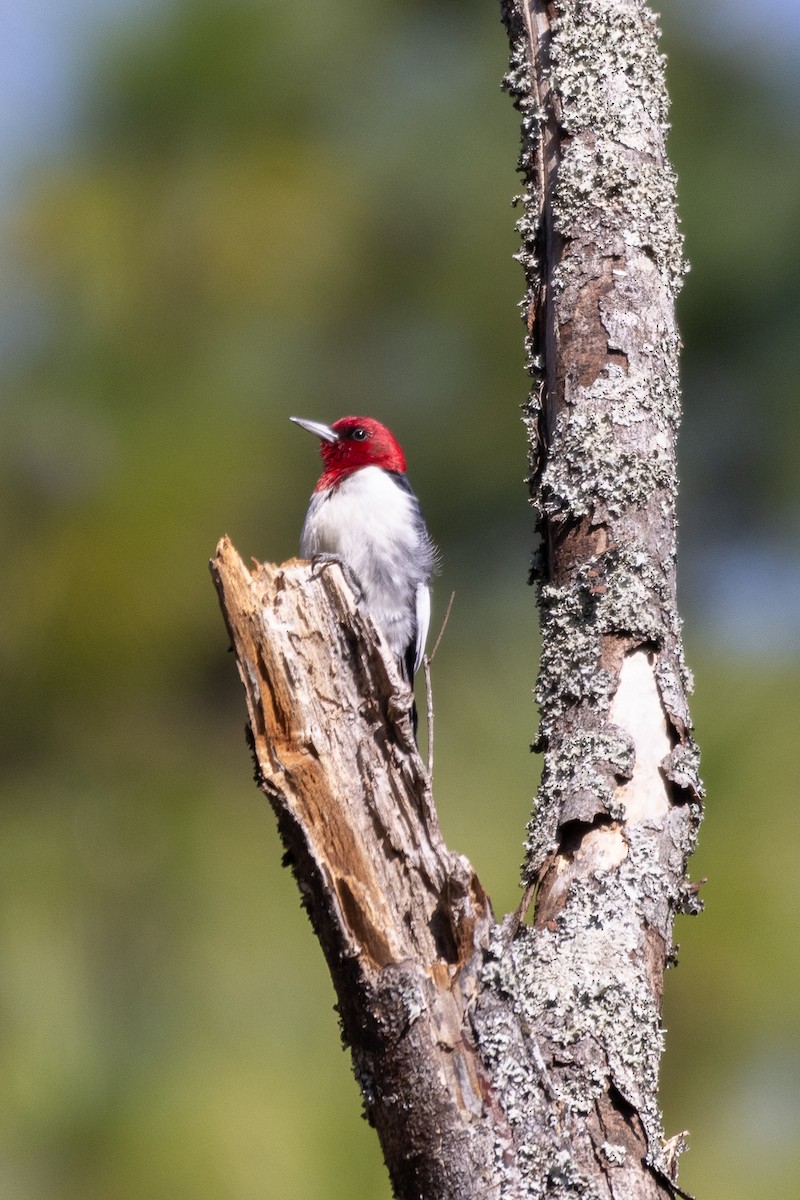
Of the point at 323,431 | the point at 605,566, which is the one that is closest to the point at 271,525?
the point at 323,431

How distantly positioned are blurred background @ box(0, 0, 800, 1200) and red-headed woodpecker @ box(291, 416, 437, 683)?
2.40 feet

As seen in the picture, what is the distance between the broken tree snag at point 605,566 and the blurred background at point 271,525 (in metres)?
1.79

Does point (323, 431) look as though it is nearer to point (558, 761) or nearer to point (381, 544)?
point (381, 544)

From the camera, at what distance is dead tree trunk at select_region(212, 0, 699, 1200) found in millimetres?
1906

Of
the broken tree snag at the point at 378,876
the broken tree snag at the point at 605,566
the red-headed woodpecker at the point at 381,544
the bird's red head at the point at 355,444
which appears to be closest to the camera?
the broken tree snag at the point at 378,876

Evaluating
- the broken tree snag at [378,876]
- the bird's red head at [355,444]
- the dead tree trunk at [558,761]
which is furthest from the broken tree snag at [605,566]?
the bird's red head at [355,444]

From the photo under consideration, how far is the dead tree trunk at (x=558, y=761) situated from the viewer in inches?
75.0

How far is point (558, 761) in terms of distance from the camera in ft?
7.57

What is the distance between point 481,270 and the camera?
227 inches

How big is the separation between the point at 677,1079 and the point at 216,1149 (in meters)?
1.49

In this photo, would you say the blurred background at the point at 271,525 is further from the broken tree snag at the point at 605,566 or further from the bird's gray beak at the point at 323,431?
the broken tree snag at the point at 605,566

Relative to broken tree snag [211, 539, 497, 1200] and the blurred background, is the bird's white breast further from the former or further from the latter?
broken tree snag [211, 539, 497, 1200]

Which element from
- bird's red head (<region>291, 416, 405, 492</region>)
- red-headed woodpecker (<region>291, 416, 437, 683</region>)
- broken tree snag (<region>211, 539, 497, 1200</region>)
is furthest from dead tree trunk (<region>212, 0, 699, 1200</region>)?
bird's red head (<region>291, 416, 405, 492</region>)

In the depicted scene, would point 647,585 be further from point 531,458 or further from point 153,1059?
point 153,1059
